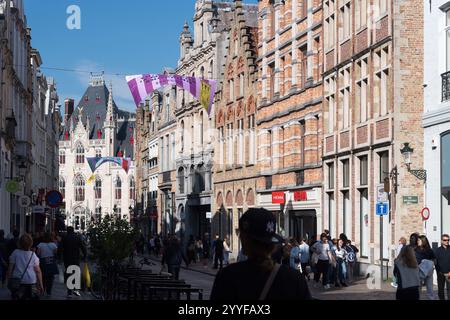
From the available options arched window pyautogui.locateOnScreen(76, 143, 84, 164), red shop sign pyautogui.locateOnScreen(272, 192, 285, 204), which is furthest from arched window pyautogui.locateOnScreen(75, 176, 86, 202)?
red shop sign pyautogui.locateOnScreen(272, 192, 285, 204)

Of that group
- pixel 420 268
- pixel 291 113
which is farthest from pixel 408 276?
pixel 291 113

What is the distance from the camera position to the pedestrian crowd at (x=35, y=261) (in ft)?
53.8

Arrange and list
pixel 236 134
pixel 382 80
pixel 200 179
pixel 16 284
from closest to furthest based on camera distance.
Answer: pixel 16 284 → pixel 382 80 → pixel 236 134 → pixel 200 179

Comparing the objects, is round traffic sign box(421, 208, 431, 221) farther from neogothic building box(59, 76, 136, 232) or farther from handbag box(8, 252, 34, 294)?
neogothic building box(59, 76, 136, 232)

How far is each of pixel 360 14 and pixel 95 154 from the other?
13302cm

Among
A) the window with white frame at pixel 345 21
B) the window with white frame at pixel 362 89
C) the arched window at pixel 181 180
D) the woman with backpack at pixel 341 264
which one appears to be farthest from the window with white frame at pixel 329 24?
the arched window at pixel 181 180

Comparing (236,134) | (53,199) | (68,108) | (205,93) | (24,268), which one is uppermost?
(68,108)

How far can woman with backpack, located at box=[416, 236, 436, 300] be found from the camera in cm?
1916

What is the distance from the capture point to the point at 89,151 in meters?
165

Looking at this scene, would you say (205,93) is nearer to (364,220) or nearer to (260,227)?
(364,220)

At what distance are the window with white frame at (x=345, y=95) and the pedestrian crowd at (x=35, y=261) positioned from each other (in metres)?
13.9

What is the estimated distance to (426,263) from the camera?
752 inches

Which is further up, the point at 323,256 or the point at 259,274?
the point at 259,274
